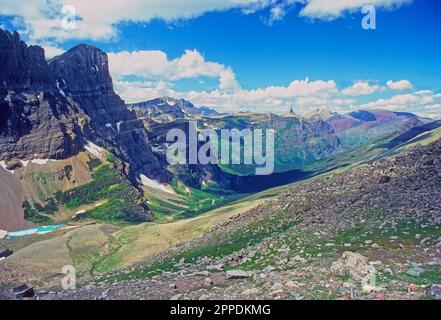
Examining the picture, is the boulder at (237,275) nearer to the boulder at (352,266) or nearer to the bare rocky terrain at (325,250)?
the bare rocky terrain at (325,250)

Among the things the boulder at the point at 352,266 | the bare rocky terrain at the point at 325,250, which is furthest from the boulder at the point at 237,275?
the boulder at the point at 352,266

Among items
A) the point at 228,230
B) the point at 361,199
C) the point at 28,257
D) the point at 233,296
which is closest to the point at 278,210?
the point at 228,230

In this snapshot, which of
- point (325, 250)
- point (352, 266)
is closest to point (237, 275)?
point (352, 266)

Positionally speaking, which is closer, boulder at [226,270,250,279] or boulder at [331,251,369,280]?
boulder at [331,251,369,280]

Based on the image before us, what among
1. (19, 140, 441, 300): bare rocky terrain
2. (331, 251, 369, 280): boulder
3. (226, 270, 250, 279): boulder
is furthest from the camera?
(226, 270, 250, 279): boulder

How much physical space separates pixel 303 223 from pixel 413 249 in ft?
64.2

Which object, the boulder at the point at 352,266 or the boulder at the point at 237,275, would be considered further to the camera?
the boulder at the point at 237,275

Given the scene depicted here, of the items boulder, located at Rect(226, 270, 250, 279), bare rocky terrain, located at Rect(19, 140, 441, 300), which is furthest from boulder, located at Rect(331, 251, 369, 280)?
boulder, located at Rect(226, 270, 250, 279)

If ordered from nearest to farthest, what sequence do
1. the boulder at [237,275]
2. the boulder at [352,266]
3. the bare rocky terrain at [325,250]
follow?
1. the bare rocky terrain at [325,250]
2. the boulder at [352,266]
3. the boulder at [237,275]

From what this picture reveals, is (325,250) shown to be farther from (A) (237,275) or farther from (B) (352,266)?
(A) (237,275)

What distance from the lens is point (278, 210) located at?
73.5 m

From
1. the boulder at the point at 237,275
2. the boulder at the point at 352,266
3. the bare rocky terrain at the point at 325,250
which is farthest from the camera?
the boulder at the point at 237,275

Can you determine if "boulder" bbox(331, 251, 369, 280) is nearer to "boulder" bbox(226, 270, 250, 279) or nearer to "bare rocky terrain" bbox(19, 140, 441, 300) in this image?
"bare rocky terrain" bbox(19, 140, 441, 300)
